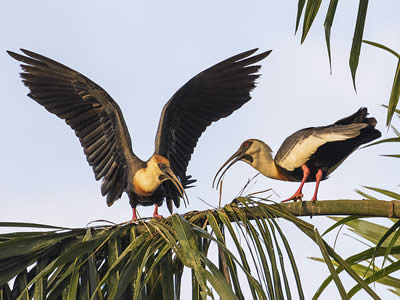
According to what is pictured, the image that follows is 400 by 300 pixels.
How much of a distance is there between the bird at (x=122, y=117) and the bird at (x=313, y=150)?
1261 mm

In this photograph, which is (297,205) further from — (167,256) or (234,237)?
(167,256)

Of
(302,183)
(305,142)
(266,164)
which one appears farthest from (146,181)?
(305,142)

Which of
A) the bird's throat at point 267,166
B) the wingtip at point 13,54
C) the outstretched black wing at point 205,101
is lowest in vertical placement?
the bird's throat at point 267,166

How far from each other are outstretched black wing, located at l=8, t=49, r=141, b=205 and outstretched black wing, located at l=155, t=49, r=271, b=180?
1.35 ft

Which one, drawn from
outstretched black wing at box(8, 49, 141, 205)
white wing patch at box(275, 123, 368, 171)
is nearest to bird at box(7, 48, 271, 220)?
outstretched black wing at box(8, 49, 141, 205)

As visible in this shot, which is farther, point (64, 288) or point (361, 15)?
point (64, 288)

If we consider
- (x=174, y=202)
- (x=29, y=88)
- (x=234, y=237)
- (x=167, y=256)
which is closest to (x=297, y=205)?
(x=234, y=237)

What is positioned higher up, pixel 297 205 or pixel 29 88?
pixel 29 88

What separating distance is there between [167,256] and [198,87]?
3.43 m

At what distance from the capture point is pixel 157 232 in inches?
100

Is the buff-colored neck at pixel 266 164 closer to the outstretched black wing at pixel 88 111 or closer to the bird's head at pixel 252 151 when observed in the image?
the bird's head at pixel 252 151

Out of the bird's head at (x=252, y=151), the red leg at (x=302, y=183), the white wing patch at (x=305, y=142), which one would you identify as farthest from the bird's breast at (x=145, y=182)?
the red leg at (x=302, y=183)

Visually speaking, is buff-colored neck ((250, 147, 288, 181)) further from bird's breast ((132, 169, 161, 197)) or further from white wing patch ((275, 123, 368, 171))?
bird's breast ((132, 169, 161, 197))

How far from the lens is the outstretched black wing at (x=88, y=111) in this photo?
5500 millimetres
